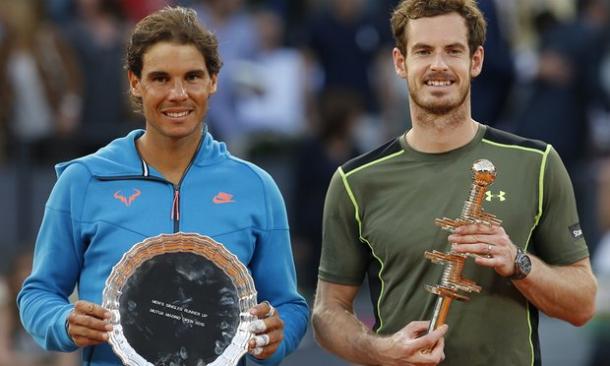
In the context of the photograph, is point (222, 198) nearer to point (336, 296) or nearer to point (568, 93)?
point (336, 296)

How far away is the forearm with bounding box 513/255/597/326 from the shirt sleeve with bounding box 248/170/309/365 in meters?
0.82

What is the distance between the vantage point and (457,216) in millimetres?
6207

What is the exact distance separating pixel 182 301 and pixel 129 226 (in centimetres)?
34

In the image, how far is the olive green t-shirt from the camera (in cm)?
622

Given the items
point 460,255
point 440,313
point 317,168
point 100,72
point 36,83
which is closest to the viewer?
point 460,255

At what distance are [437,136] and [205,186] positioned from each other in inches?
35.1

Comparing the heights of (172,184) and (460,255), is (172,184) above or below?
above

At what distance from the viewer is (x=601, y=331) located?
437 inches

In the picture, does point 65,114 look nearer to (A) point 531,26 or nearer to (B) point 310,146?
(B) point 310,146

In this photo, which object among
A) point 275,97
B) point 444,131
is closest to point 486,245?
point 444,131

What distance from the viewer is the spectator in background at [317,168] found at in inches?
481

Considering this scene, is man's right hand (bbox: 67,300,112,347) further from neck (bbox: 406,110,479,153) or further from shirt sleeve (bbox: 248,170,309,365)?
neck (bbox: 406,110,479,153)

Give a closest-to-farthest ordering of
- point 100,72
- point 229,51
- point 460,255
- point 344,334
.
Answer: point 460,255, point 344,334, point 100,72, point 229,51

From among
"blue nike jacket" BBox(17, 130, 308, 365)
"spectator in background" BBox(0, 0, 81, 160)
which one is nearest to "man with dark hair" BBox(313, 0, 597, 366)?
"blue nike jacket" BBox(17, 130, 308, 365)
